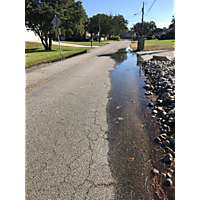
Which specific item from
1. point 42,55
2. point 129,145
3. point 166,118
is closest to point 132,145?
point 129,145

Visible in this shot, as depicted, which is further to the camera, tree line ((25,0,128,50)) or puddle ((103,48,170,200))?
tree line ((25,0,128,50))

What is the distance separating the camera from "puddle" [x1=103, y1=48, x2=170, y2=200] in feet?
6.70

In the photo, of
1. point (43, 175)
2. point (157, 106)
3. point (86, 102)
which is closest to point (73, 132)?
point (43, 175)

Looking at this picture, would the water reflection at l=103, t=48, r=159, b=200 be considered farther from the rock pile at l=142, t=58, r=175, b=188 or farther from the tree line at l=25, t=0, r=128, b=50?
the tree line at l=25, t=0, r=128, b=50

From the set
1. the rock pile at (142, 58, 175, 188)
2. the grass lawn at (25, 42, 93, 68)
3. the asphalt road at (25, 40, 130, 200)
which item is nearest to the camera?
the asphalt road at (25, 40, 130, 200)

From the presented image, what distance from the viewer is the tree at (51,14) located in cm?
2039

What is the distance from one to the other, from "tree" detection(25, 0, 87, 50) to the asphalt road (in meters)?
18.7

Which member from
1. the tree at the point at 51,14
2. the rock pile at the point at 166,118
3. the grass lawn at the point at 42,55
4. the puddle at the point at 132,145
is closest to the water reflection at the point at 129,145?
the puddle at the point at 132,145

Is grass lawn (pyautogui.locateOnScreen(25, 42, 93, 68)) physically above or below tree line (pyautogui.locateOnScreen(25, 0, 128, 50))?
below

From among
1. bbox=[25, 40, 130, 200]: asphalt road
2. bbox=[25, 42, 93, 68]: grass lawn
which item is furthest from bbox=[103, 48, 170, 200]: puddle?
bbox=[25, 42, 93, 68]: grass lawn

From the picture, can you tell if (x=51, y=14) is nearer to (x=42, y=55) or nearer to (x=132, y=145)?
(x=42, y=55)

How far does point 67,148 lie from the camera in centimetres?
275
